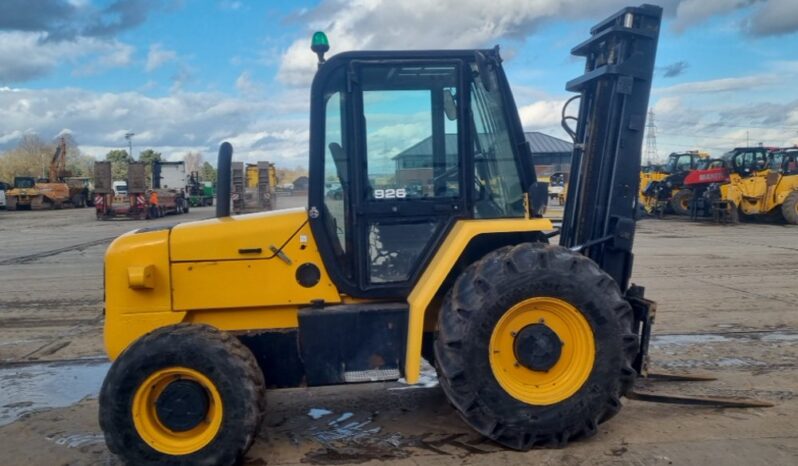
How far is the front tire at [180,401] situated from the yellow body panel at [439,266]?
1011mm

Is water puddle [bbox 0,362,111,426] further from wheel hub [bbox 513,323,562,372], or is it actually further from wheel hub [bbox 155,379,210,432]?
wheel hub [bbox 513,323,562,372]

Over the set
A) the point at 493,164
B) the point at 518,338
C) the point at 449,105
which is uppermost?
the point at 449,105

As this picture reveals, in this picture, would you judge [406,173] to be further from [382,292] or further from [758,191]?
[758,191]

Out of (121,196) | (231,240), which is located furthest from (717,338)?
(121,196)

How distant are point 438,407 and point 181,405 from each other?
80.0 inches

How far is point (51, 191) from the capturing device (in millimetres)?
46094

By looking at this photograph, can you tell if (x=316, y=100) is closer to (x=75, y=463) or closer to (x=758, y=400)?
(x=75, y=463)

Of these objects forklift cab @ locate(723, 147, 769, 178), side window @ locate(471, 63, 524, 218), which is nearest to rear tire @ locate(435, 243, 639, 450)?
side window @ locate(471, 63, 524, 218)

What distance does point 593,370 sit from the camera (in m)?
4.33

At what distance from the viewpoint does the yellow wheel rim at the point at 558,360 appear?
4.34 meters

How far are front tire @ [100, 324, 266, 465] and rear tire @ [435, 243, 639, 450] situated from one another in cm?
128

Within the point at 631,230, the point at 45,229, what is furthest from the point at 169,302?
the point at 45,229

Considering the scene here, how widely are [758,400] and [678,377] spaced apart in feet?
2.19

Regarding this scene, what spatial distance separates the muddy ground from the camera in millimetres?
4449
